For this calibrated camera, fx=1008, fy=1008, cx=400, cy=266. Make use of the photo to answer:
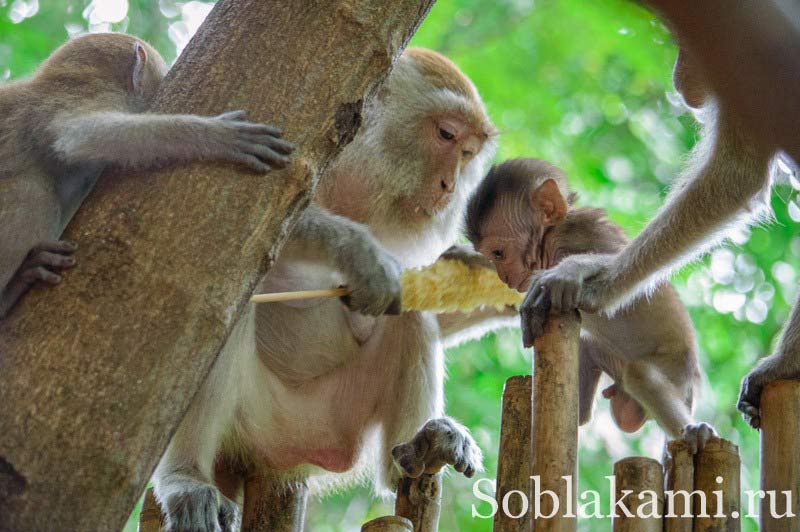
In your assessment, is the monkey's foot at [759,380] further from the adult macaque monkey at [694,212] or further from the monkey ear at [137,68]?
the monkey ear at [137,68]

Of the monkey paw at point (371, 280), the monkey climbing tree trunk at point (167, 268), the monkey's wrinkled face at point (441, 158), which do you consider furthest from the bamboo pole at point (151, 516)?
the monkey's wrinkled face at point (441, 158)

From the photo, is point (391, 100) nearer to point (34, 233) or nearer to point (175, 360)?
point (34, 233)

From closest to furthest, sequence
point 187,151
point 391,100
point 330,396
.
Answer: point 187,151 < point 330,396 < point 391,100

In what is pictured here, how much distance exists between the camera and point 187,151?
2.88 meters

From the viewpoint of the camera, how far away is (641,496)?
11.0 ft

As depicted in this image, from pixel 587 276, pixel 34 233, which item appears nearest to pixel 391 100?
pixel 587 276

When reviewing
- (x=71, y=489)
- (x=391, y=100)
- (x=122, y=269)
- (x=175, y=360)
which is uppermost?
(x=391, y=100)

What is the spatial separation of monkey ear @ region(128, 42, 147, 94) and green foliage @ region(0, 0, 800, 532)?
14.3ft

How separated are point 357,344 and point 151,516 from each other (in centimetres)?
114

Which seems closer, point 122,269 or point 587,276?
point 122,269

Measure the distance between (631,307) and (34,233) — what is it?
8.27 feet

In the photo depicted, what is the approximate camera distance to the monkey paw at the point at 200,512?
349 cm

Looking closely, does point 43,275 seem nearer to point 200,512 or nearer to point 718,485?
point 200,512

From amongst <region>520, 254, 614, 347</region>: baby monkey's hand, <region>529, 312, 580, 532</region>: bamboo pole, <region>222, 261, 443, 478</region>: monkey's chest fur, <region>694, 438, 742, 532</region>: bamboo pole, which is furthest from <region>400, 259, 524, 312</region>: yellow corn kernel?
<region>694, 438, 742, 532</region>: bamboo pole
